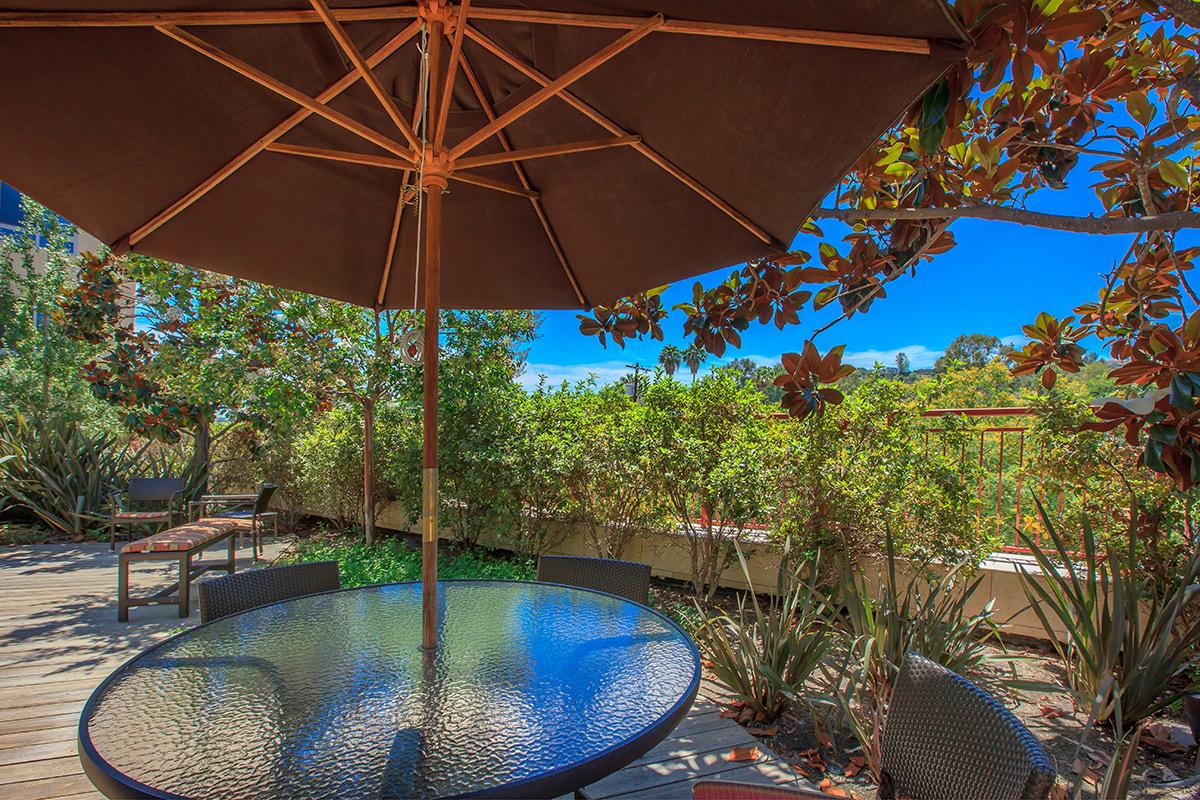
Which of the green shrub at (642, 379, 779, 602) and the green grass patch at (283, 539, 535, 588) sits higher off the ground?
the green shrub at (642, 379, 779, 602)

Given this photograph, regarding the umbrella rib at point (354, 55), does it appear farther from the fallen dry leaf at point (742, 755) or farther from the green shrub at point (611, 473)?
the green shrub at point (611, 473)

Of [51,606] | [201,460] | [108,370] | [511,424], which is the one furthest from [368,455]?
[201,460]

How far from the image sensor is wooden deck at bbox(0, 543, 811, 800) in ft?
7.24

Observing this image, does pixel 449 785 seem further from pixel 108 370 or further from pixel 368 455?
pixel 108 370

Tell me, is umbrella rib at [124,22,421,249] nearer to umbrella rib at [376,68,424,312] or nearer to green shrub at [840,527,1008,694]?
umbrella rib at [376,68,424,312]

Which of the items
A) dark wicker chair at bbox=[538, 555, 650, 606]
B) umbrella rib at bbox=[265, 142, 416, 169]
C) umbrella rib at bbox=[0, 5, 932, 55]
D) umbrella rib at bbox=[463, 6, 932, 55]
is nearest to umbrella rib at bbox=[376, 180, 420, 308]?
umbrella rib at bbox=[265, 142, 416, 169]

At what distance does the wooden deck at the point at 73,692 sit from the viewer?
7.24 feet

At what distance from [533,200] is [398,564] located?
13.1 ft

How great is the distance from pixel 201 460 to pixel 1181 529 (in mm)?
10643

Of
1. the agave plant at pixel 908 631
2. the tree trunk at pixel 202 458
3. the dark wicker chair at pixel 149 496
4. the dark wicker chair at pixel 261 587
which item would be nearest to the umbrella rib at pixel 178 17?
the dark wicker chair at pixel 261 587

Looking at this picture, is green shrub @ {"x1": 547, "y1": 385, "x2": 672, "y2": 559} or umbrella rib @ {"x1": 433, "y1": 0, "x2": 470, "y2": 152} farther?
green shrub @ {"x1": 547, "y1": 385, "x2": 672, "y2": 559}

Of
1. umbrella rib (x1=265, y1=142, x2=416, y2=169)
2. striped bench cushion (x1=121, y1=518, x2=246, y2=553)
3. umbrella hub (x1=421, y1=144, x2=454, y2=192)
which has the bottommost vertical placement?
striped bench cushion (x1=121, y1=518, x2=246, y2=553)

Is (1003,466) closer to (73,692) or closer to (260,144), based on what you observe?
(260,144)

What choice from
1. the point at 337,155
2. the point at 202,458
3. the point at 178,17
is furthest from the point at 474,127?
the point at 202,458
